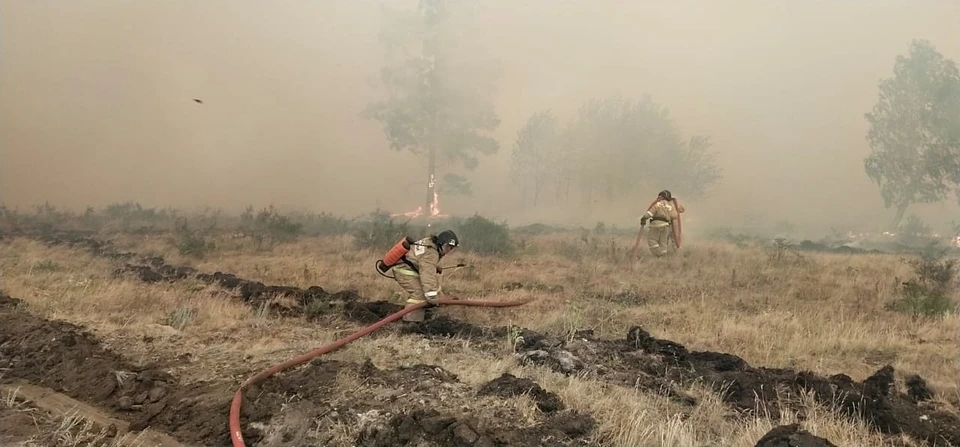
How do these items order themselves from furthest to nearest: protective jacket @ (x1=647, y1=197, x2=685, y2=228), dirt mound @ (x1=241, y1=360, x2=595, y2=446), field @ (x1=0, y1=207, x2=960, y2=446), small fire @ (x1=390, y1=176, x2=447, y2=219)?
small fire @ (x1=390, y1=176, x2=447, y2=219)
protective jacket @ (x1=647, y1=197, x2=685, y2=228)
field @ (x1=0, y1=207, x2=960, y2=446)
dirt mound @ (x1=241, y1=360, x2=595, y2=446)

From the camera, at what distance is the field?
330 centimetres

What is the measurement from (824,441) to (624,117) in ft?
67.5

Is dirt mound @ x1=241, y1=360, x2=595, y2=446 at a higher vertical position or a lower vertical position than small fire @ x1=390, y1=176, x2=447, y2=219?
lower

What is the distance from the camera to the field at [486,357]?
10.8ft

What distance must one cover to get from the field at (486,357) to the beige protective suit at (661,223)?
1277mm

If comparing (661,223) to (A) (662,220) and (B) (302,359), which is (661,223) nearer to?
(A) (662,220)

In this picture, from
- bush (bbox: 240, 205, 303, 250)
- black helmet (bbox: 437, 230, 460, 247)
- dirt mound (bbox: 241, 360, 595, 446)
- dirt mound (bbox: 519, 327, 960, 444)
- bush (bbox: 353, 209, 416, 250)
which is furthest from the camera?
bush (bbox: 240, 205, 303, 250)

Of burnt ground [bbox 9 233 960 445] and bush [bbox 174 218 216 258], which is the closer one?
burnt ground [bbox 9 233 960 445]

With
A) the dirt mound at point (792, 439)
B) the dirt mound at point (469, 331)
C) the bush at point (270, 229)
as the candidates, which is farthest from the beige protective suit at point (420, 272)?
the bush at point (270, 229)

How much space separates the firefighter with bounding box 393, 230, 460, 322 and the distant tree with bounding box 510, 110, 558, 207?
18330mm

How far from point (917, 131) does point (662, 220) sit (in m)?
13.7

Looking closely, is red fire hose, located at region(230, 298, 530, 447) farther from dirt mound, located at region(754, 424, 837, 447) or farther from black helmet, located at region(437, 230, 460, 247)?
dirt mound, located at region(754, 424, 837, 447)

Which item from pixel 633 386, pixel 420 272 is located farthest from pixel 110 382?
pixel 633 386

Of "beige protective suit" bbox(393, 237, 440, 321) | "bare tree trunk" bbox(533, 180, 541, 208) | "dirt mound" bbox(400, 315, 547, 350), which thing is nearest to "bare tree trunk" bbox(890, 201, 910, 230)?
"bare tree trunk" bbox(533, 180, 541, 208)
